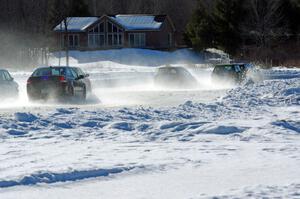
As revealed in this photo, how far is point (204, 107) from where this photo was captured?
755 inches

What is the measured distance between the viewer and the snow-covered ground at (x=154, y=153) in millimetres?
8445

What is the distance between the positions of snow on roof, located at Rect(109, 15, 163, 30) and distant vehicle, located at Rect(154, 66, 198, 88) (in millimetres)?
47827

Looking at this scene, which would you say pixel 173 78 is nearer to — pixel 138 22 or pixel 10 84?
pixel 10 84

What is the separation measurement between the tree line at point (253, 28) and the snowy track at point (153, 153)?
2070 inches

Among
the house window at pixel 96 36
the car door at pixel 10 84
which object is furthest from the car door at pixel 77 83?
the house window at pixel 96 36

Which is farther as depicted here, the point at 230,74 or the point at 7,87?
the point at 230,74

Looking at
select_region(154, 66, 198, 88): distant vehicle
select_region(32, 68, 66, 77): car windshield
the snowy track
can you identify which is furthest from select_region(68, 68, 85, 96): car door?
select_region(154, 66, 198, 88): distant vehicle

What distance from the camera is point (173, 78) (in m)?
34.9

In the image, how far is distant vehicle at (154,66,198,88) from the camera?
3478 centimetres

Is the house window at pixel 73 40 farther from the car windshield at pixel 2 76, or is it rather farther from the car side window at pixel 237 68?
the car windshield at pixel 2 76

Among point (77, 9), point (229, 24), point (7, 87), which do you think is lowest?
point (7, 87)

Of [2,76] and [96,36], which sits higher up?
[96,36]

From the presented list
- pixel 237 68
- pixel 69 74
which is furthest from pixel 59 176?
pixel 237 68

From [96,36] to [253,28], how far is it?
74.1 ft
